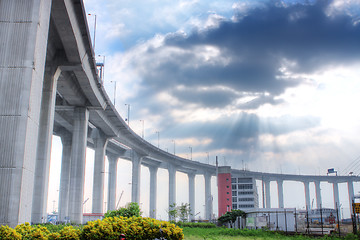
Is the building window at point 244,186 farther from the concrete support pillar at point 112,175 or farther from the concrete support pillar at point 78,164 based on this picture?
the concrete support pillar at point 78,164

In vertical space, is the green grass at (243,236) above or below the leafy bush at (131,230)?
below

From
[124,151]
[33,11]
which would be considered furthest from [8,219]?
[124,151]

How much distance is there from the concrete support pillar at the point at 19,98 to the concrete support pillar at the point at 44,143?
16456 millimetres

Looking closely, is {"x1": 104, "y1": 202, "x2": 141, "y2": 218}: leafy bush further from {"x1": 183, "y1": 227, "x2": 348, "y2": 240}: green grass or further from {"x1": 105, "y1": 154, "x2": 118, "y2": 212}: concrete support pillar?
{"x1": 105, "y1": 154, "x2": 118, "y2": 212}: concrete support pillar

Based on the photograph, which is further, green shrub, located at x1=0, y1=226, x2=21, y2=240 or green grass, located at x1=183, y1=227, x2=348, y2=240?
Answer: green grass, located at x1=183, y1=227, x2=348, y2=240

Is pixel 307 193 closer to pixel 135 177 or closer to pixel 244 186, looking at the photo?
pixel 244 186

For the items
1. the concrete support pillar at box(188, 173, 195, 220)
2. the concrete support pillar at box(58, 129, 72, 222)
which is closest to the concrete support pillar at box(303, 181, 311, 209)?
the concrete support pillar at box(188, 173, 195, 220)

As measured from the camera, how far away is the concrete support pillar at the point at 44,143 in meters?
41.7

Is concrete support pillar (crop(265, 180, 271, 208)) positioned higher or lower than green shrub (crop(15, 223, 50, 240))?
higher

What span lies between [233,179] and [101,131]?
292 ft

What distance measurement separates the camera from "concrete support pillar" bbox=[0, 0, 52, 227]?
22500 millimetres

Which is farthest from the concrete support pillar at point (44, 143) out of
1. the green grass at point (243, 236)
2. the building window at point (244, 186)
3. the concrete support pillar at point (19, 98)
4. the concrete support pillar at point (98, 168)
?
the building window at point (244, 186)

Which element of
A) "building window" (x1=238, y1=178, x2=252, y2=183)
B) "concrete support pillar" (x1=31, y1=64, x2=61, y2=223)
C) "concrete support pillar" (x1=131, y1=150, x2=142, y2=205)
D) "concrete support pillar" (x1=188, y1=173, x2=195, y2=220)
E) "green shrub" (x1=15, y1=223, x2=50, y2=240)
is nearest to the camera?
"green shrub" (x1=15, y1=223, x2=50, y2=240)

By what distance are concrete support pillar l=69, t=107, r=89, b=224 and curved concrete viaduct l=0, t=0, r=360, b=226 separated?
14 centimetres
